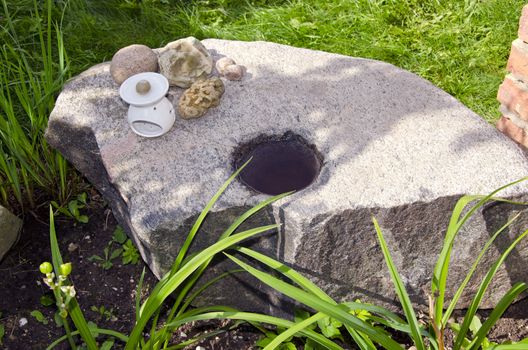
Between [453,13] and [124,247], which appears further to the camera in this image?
[453,13]

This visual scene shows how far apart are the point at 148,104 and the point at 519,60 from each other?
1.41 metres

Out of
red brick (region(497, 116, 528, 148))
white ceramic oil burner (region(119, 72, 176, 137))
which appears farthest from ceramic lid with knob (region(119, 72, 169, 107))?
Result: red brick (region(497, 116, 528, 148))

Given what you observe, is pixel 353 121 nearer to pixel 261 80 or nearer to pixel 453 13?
pixel 261 80

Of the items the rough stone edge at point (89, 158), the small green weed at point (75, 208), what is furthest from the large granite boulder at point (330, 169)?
the small green weed at point (75, 208)

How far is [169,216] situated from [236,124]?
458mm

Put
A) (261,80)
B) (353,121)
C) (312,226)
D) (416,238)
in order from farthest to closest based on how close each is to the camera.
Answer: (261,80), (353,121), (416,238), (312,226)

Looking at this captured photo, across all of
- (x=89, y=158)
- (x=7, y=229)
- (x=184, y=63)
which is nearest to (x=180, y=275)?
(x=89, y=158)

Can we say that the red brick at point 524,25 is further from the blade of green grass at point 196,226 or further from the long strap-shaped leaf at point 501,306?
the blade of green grass at point 196,226

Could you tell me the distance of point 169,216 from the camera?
221 cm

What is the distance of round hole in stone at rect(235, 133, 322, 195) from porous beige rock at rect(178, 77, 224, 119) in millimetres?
217

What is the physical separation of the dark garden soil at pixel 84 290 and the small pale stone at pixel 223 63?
32.3 inches

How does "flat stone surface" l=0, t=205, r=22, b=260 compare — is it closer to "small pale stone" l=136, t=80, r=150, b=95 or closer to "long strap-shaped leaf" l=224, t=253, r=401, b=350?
"small pale stone" l=136, t=80, r=150, b=95

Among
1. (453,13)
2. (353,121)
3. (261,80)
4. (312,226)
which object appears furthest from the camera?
(453,13)

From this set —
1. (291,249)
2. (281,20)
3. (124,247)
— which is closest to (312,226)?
(291,249)
